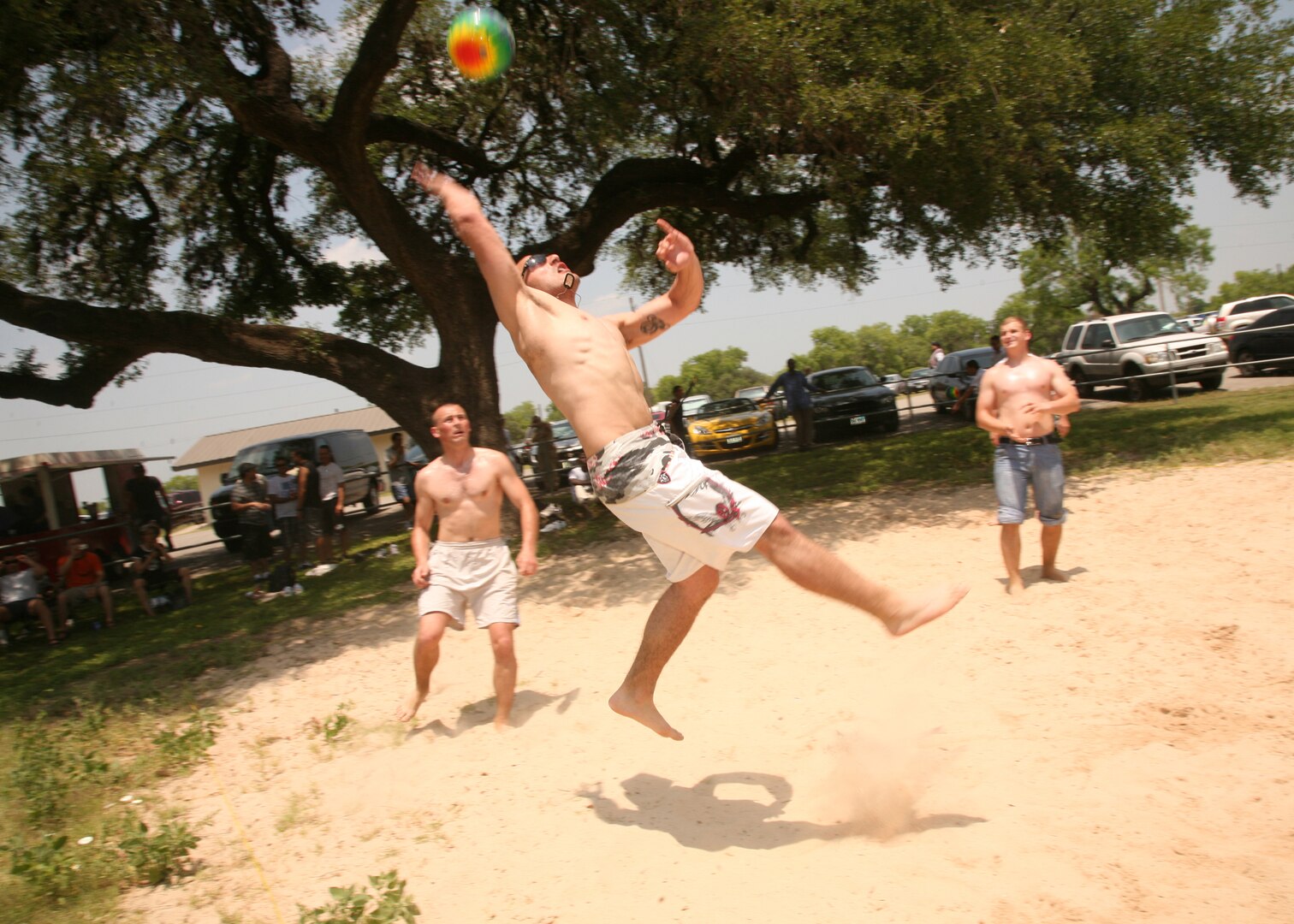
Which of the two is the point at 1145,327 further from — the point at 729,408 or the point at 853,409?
the point at 729,408

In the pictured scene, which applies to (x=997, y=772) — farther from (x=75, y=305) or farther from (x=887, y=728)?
(x=75, y=305)

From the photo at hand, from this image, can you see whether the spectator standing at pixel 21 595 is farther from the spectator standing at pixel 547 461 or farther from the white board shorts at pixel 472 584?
the spectator standing at pixel 547 461

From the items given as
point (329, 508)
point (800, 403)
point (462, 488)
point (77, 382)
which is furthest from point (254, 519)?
point (800, 403)

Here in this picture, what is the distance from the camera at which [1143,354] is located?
18719 mm

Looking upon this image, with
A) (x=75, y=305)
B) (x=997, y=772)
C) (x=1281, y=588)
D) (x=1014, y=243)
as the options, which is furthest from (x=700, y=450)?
(x=997, y=772)

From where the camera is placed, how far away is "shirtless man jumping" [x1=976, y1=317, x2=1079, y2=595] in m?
7.09

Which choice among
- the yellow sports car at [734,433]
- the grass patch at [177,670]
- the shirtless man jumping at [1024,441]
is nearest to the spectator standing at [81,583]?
the grass patch at [177,670]

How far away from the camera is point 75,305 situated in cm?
1051

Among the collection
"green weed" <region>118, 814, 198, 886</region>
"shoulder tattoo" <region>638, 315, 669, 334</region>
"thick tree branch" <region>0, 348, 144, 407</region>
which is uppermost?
"thick tree branch" <region>0, 348, 144, 407</region>

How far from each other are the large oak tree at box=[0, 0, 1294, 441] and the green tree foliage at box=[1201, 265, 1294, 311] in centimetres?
7715

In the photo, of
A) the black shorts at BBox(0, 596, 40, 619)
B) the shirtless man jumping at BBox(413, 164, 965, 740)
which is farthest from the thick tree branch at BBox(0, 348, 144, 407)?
the shirtless man jumping at BBox(413, 164, 965, 740)

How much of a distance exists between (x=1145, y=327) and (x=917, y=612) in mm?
19042

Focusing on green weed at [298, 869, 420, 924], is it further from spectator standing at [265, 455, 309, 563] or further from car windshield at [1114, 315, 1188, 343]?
car windshield at [1114, 315, 1188, 343]

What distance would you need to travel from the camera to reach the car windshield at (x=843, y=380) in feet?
67.7
